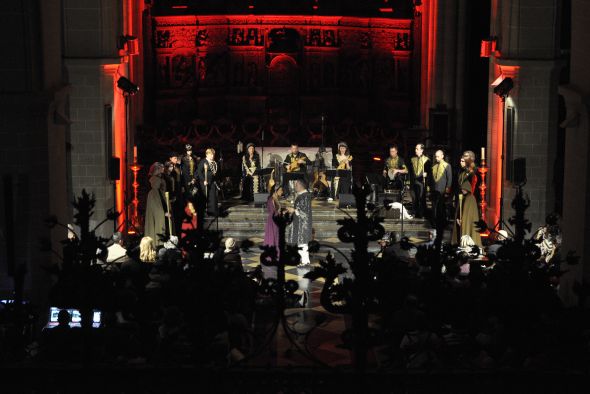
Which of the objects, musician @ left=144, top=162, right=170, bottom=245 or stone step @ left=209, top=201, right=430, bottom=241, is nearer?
musician @ left=144, top=162, right=170, bottom=245

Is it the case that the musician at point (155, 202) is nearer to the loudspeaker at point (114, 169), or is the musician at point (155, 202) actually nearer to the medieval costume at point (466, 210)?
the loudspeaker at point (114, 169)

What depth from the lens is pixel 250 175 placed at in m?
24.6

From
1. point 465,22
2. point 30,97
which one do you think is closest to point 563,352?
point 30,97

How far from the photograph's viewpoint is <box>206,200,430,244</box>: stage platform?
22.6 meters

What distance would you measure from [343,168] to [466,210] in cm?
519

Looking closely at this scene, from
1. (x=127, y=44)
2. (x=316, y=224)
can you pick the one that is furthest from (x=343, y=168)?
(x=127, y=44)

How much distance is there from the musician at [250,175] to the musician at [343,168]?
1662mm

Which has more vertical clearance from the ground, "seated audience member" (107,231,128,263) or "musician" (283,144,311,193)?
"musician" (283,144,311,193)

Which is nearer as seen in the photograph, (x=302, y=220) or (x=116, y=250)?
(x=116, y=250)

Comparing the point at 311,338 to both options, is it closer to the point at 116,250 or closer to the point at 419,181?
the point at 116,250

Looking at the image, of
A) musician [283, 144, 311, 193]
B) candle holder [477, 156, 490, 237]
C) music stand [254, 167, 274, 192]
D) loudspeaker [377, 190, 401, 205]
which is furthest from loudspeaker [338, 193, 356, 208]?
candle holder [477, 156, 490, 237]

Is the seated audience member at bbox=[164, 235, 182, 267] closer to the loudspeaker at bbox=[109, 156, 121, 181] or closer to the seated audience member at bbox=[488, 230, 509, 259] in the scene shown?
the seated audience member at bbox=[488, 230, 509, 259]

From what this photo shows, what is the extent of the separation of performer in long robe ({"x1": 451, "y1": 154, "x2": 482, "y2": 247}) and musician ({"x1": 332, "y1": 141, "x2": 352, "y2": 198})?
4.38 m

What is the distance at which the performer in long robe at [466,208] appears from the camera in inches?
785
